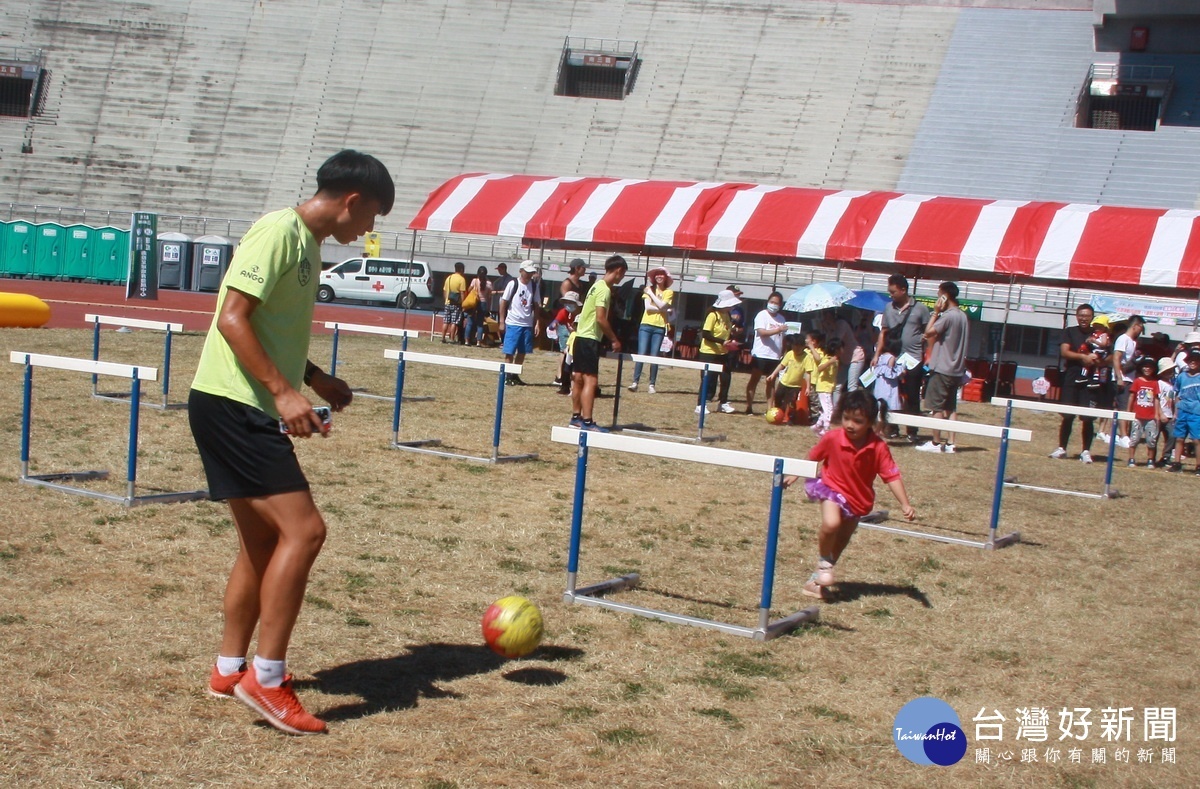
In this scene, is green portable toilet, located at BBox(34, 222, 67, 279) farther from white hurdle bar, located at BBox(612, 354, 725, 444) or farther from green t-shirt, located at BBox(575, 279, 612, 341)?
green t-shirt, located at BBox(575, 279, 612, 341)

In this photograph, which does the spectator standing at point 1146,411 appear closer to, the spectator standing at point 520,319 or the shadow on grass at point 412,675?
the spectator standing at point 520,319

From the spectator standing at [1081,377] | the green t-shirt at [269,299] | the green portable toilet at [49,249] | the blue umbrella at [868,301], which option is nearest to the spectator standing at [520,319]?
the blue umbrella at [868,301]

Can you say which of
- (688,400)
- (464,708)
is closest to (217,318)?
(464,708)

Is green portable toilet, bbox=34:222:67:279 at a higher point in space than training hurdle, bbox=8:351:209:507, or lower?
higher

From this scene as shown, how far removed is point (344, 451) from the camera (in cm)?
1016

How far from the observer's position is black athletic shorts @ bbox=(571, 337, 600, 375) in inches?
476

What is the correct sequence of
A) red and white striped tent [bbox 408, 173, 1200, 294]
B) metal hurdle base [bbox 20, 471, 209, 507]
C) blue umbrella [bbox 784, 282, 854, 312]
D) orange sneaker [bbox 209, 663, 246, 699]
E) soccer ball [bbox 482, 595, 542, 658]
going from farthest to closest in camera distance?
red and white striped tent [bbox 408, 173, 1200, 294] < blue umbrella [bbox 784, 282, 854, 312] < metal hurdle base [bbox 20, 471, 209, 507] < soccer ball [bbox 482, 595, 542, 658] < orange sneaker [bbox 209, 663, 246, 699]

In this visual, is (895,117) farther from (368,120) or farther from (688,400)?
(688,400)

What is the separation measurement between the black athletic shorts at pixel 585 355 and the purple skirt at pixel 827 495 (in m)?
5.43

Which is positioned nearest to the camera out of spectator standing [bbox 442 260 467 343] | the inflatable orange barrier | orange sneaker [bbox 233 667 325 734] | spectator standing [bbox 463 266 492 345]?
orange sneaker [bbox 233 667 325 734]

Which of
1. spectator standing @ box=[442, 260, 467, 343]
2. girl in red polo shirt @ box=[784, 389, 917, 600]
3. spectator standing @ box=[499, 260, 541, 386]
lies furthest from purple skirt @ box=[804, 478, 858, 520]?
spectator standing @ box=[442, 260, 467, 343]

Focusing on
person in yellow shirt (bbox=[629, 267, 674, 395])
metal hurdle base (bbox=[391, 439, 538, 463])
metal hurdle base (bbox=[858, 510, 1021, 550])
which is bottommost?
metal hurdle base (bbox=[858, 510, 1021, 550])

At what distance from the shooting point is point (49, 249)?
116 ft

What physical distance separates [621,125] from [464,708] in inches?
1375
